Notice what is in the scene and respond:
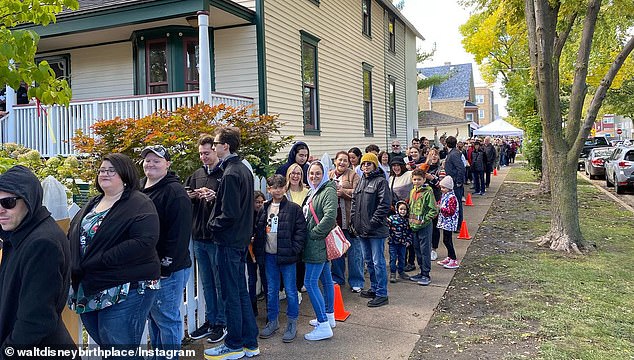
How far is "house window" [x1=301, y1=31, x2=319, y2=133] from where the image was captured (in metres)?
12.3

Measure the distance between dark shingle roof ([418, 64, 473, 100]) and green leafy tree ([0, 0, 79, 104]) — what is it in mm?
61625

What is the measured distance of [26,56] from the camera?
331cm

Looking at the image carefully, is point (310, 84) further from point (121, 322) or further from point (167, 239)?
point (121, 322)

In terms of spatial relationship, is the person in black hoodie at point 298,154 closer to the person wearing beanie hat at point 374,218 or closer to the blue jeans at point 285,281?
the person wearing beanie hat at point 374,218

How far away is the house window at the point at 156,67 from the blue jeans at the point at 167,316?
299 inches

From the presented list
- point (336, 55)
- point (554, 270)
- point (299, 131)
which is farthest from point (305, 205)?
point (336, 55)

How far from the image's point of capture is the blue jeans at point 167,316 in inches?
143

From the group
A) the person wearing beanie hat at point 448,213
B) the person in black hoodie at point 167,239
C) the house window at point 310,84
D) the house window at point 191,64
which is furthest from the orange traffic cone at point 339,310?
the house window at point 310,84

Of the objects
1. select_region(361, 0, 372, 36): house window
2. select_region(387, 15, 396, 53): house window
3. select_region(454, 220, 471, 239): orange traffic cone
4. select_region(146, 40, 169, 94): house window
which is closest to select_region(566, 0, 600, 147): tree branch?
select_region(454, 220, 471, 239): orange traffic cone

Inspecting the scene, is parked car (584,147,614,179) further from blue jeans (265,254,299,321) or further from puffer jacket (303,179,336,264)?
blue jeans (265,254,299,321)

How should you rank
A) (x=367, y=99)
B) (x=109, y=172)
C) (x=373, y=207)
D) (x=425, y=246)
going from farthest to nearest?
(x=367, y=99) < (x=425, y=246) < (x=373, y=207) < (x=109, y=172)

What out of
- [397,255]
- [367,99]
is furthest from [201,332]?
[367,99]

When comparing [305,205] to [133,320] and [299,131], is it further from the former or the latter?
[299,131]

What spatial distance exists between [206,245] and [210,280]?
0.46 m
